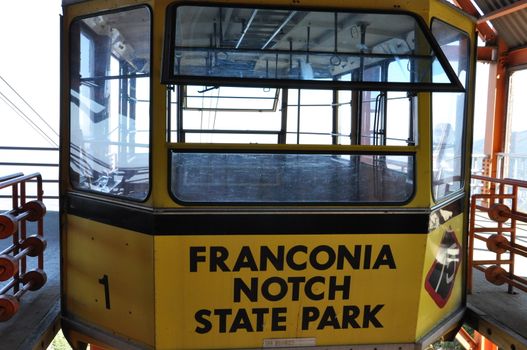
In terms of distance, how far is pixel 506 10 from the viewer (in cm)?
816

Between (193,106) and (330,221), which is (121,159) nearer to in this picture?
(193,106)

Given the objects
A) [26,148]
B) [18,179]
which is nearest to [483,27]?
[26,148]

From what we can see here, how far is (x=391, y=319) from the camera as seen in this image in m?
2.72

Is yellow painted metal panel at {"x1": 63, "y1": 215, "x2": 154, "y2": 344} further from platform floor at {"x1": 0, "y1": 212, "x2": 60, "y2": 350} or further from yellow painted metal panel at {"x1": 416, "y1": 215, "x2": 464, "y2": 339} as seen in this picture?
yellow painted metal panel at {"x1": 416, "y1": 215, "x2": 464, "y2": 339}

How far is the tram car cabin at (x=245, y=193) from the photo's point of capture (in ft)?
8.05

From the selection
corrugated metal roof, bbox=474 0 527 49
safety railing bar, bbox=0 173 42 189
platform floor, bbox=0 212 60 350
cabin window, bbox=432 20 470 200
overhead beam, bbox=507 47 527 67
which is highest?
corrugated metal roof, bbox=474 0 527 49

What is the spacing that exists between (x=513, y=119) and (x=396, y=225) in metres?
8.63

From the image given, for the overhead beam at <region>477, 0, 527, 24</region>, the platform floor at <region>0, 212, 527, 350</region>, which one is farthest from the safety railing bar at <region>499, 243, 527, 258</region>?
the overhead beam at <region>477, 0, 527, 24</region>

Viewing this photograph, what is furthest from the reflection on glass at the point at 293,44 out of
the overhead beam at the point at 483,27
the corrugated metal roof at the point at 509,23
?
the overhead beam at the point at 483,27

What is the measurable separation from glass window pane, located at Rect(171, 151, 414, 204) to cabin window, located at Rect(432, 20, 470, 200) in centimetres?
25

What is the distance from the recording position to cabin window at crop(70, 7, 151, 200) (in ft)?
8.18

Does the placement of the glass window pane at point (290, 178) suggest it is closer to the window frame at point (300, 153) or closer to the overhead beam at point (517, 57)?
the window frame at point (300, 153)

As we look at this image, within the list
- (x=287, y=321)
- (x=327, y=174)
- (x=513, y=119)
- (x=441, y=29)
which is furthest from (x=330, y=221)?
(x=513, y=119)

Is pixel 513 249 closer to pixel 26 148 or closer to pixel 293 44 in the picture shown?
pixel 293 44
